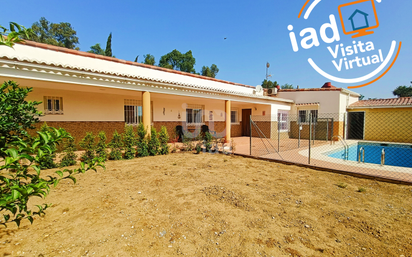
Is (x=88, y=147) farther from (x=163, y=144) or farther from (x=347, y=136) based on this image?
(x=347, y=136)

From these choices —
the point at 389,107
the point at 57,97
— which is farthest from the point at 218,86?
the point at 389,107

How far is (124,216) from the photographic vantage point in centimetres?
334

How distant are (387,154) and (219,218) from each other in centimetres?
1202

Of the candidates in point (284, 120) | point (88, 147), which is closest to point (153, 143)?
point (88, 147)

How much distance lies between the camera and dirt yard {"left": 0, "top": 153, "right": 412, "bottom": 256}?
2547 mm

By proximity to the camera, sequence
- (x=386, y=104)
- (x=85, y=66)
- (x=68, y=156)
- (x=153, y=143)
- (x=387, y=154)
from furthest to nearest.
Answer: (x=386, y=104) → (x=387, y=154) → (x=85, y=66) → (x=153, y=143) → (x=68, y=156)

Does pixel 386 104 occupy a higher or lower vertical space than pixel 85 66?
lower

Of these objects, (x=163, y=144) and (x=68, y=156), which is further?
(x=163, y=144)

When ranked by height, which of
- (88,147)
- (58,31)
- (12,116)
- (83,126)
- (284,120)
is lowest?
(88,147)

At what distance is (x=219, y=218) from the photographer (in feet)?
10.8

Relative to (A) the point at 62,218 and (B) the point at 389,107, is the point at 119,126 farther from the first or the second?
(B) the point at 389,107

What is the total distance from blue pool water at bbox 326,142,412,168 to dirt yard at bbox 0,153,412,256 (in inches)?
242

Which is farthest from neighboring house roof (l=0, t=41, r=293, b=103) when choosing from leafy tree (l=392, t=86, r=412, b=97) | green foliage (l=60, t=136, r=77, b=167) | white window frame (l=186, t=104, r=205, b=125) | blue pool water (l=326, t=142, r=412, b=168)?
leafy tree (l=392, t=86, r=412, b=97)

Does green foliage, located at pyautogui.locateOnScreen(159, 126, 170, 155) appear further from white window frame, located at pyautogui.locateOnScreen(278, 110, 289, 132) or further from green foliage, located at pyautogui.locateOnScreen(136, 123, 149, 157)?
white window frame, located at pyautogui.locateOnScreen(278, 110, 289, 132)
